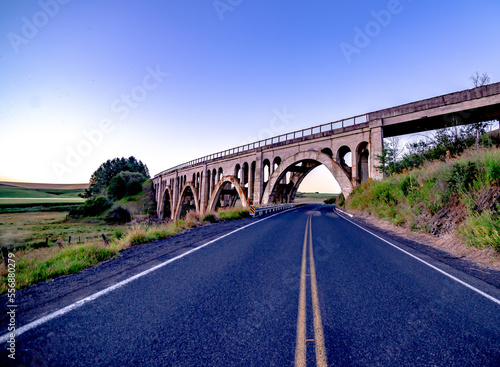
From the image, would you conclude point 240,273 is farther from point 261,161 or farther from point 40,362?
point 261,161

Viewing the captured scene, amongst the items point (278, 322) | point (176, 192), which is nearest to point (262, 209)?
point (278, 322)

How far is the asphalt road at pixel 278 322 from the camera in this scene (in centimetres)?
228

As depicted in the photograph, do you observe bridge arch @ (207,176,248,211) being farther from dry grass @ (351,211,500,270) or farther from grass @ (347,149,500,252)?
dry grass @ (351,211,500,270)

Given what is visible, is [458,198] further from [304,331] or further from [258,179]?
[258,179]

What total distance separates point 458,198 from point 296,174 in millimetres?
31088

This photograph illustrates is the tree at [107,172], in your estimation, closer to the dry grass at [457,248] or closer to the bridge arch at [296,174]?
the bridge arch at [296,174]

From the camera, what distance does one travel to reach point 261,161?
1396 inches

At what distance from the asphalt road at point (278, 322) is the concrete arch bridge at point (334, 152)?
1539 centimetres

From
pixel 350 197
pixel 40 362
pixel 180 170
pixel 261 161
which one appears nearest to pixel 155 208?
pixel 180 170

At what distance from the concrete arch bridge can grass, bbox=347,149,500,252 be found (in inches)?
413

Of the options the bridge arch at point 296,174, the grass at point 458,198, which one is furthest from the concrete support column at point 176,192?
the grass at point 458,198

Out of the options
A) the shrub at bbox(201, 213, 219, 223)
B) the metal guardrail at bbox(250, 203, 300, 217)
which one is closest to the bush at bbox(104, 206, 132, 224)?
the metal guardrail at bbox(250, 203, 300, 217)

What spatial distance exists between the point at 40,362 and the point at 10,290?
2924 millimetres

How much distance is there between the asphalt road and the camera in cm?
228
